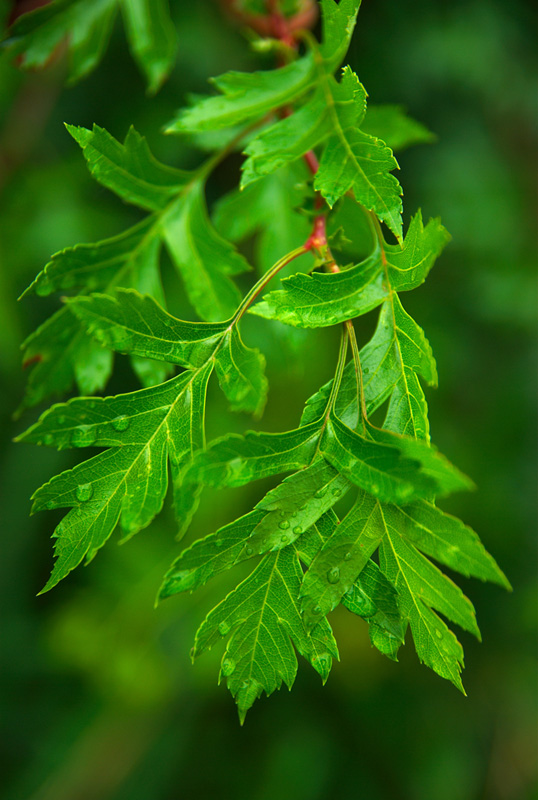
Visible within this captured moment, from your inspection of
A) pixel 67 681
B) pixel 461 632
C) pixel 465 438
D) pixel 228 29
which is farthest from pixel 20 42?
pixel 461 632

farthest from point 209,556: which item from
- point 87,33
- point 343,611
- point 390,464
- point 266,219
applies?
point 343,611

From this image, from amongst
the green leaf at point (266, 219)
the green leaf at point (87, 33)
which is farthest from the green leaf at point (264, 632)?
the green leaf at point (87, 33)

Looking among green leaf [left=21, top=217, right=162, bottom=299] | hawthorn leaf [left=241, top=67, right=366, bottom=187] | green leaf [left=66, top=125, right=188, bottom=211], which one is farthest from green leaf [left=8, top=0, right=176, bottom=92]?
hawthorn leaf [left=241, top=67, right=366, bottom=187]

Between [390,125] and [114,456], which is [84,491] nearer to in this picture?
[114,456]

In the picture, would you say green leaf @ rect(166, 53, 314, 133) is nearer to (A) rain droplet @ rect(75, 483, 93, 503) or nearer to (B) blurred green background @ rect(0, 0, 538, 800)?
(A) rain droplet @ rect(75, 483, 93, 503)

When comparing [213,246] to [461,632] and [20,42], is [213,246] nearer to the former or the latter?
[20,42]
